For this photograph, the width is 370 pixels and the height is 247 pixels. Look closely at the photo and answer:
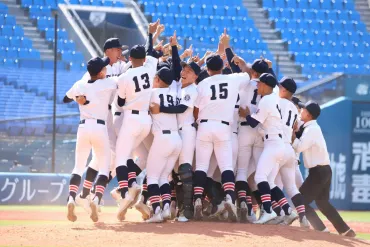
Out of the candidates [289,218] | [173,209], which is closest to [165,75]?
[173,209]

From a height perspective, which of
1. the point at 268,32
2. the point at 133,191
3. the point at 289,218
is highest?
the point at 268,32

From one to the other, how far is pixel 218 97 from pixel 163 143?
861 millimetres

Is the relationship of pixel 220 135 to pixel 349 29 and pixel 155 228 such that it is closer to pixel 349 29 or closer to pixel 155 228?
pixel 155 228

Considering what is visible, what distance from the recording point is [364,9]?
27500 mm

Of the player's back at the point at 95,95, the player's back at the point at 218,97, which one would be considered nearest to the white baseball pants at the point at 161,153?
the player's back at the point at 218,97

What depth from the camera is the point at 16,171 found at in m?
15.9

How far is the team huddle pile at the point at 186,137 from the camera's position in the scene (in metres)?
9.73

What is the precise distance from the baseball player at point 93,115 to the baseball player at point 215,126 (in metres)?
1.08

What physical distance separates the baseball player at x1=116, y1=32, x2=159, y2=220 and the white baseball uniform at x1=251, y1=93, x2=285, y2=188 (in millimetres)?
1287

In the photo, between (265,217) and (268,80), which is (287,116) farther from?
(265,217)

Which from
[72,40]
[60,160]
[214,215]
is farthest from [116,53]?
[72,40]

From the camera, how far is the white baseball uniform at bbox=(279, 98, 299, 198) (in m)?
10.2

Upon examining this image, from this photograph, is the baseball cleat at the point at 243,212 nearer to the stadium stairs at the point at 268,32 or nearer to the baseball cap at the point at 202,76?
the baseball cap at the point at 202,76

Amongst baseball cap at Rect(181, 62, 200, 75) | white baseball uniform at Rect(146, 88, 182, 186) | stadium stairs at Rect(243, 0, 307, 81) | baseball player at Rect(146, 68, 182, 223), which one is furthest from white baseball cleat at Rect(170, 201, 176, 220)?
stadium stairs at Rect(243, 0, 307, 81)
